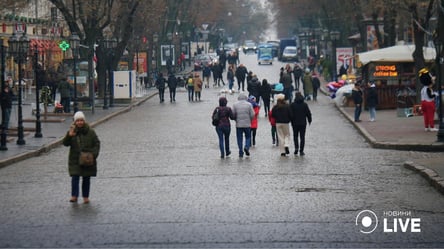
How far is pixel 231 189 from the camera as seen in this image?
18812 millimetres

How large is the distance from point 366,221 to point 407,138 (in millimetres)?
15598

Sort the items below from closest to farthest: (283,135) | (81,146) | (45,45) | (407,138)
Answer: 1. (81,146)
2. (283,135)
3. (407,138)
4. (45,45)

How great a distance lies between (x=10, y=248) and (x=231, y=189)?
21.9 ft

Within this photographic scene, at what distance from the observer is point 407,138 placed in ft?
97.6

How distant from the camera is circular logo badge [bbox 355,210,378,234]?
13.8 meters

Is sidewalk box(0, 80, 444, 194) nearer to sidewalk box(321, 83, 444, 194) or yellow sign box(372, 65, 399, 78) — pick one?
sidewalk box(321, 83, 444, 194)

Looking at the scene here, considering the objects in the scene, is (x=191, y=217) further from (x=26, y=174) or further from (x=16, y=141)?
(x=16, y=141)

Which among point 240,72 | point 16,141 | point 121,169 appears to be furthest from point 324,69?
point 121,169

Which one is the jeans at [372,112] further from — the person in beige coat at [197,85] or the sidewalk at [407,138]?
the person in beige coat at [197,85]

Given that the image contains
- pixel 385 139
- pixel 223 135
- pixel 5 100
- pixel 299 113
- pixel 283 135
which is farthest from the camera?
pixel 5 100

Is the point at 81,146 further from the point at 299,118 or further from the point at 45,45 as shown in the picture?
the point at 45,45

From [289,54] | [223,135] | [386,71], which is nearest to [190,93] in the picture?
[386,71]

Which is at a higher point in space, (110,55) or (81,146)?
(110,55)

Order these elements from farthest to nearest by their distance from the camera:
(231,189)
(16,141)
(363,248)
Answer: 1. (16,141)
2. (231,189)
3. (363,248)
